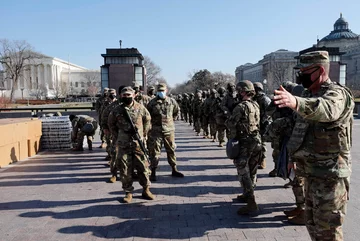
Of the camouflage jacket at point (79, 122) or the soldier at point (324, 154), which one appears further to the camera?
the camouflage jacket at point (79, 122)

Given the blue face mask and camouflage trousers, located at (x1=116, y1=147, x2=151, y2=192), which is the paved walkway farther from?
the blue face mask

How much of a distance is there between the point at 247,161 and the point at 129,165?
2.01 metres

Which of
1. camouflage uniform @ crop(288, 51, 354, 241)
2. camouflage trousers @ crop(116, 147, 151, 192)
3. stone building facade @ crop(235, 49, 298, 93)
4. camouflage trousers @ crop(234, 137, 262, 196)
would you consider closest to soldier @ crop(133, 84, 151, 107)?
camouflage trousers @ crop(116, 147, 151, 192)

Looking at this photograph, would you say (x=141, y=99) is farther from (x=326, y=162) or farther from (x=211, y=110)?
(x=326, y=162)

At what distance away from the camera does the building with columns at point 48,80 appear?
76500 millimetres

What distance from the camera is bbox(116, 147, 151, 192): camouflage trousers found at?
5449 millimetres

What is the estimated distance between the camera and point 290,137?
3.33 metres

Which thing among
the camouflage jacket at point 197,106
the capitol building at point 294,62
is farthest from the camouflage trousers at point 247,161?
the capitol building at point 294,62

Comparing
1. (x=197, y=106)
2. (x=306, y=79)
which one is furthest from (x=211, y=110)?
(x=306, y=79)

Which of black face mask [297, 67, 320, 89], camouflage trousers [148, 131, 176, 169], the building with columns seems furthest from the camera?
the building with columns

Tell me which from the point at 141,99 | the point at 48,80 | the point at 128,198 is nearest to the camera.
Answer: the point at 128,198

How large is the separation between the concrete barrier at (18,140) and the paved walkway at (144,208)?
2.48ft

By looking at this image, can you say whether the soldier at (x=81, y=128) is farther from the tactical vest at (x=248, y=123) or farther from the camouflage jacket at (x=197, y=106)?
the tactical vest at (x=248, y=123)

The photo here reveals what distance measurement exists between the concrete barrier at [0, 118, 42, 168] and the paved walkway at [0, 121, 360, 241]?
29.8 inches
